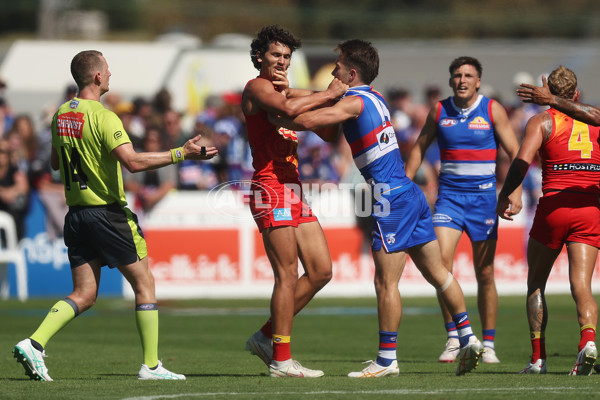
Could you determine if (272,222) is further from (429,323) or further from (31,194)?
(31,194)

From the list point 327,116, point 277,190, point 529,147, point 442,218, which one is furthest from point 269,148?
point 442,218

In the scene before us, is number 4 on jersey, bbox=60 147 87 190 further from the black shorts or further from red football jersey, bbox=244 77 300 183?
red football jersey, bbox=244 77 300 183

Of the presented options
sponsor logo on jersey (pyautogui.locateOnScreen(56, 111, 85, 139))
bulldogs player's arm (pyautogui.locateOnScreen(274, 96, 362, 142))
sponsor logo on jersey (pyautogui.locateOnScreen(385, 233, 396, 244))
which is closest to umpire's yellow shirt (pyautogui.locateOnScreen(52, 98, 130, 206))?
sponsor logo on jersey (pyautogui.locateOnScreen(56, 111, 85, 139))

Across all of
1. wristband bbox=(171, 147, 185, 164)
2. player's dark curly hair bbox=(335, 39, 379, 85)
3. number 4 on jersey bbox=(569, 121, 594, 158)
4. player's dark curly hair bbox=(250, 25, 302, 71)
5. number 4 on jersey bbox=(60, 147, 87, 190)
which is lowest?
number 4 on jersey bbox=(60, 147, 87, 190)

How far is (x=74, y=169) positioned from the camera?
8.96 m

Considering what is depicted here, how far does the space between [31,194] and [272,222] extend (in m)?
10.0

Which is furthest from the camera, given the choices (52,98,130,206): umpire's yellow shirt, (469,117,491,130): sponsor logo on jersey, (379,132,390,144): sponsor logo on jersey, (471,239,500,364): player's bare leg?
(469,117,491,130): sponsor logo on jersey

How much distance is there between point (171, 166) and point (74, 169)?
9.77 metres

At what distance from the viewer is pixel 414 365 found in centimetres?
1034

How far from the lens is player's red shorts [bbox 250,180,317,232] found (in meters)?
9.16

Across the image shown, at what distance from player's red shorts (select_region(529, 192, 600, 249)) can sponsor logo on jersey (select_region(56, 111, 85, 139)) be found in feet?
13.1

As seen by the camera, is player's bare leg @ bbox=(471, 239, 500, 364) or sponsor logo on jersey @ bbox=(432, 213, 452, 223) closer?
player's bare leg @ bbox=(471, 239, 500, 364)

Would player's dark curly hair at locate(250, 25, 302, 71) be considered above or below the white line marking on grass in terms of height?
above

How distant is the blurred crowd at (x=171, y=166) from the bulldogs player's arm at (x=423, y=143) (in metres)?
6.83
